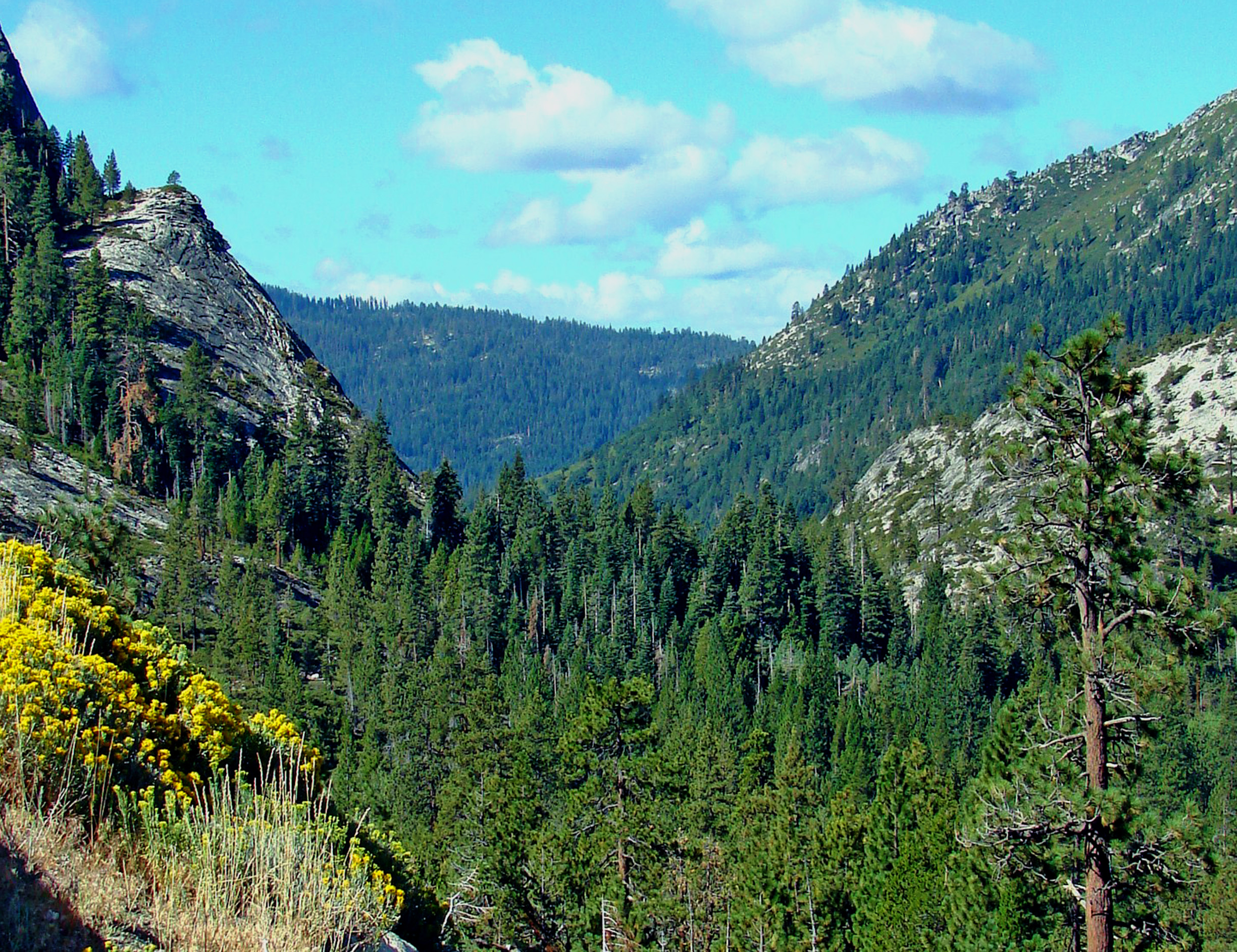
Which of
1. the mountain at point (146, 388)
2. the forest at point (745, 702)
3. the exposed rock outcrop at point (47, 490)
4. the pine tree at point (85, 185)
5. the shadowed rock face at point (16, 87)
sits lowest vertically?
the forest at point (745, 702)

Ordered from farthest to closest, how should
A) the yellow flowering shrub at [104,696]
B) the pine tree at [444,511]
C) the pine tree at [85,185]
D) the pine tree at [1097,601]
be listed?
the pine tree at [85,185]
the pine tree at [444,511]
the pine tree at [1097,601]
the yellow flowering shrub at [104,696]

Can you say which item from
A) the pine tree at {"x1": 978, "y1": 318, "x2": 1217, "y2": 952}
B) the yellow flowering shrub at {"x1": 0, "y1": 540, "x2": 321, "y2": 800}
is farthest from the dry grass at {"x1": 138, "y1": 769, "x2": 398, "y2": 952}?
the pine tree at {"x1": 978, "y1": 318, "x2": 1217, "y2": 952}

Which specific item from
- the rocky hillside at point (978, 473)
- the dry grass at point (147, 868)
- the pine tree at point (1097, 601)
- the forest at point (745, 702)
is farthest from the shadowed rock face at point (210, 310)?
the dry grass at point (147, 868)

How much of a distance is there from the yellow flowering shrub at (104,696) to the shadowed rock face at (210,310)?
346ft

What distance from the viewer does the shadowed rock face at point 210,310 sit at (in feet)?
401

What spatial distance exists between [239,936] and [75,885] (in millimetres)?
1369

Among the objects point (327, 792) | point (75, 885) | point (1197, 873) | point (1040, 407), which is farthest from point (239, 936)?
point (1197, 873)

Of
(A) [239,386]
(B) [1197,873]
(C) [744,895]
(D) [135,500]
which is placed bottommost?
(C) [744,895]

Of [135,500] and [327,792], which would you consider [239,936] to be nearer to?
[327,792]

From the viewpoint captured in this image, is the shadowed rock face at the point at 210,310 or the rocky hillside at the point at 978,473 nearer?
the shadowed rock face at the point at 210,310

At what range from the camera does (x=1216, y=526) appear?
439 feet

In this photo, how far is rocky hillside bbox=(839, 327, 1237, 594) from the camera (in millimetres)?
141750

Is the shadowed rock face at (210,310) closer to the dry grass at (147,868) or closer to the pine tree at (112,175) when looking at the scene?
the pine tree at (112,175)

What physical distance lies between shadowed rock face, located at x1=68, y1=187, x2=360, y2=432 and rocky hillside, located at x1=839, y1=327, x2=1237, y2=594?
81889 millimetres
